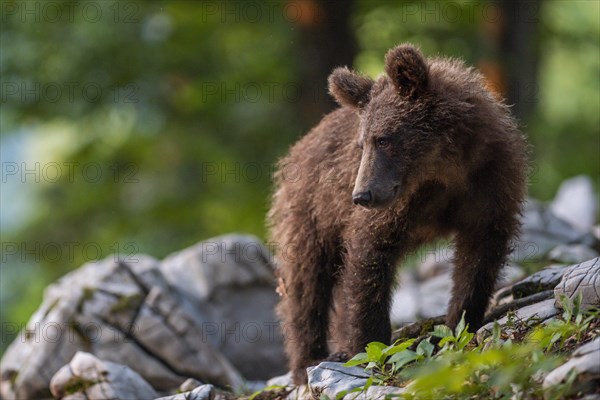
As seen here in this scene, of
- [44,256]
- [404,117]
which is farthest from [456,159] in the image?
[44,256]

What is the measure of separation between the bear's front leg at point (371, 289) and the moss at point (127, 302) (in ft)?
9.18

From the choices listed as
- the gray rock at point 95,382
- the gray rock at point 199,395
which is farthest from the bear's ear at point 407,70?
the gray rock at point 95,382

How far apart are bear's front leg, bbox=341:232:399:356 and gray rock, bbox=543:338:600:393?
189 cm

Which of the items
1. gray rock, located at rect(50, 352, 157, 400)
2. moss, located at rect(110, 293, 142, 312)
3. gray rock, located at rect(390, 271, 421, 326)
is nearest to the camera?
gray rock, located at rect(50, 352, 157, 400)

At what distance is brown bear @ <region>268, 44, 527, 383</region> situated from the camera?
18.2 ft

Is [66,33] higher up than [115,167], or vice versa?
[66,33]

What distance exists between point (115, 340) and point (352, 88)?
11.0 ft

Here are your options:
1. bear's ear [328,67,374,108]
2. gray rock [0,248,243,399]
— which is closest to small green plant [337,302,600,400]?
bear's ear [328,67,374,108]

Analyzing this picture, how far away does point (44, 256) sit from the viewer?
15445mm

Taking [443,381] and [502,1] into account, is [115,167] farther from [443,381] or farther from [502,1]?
[443,381]

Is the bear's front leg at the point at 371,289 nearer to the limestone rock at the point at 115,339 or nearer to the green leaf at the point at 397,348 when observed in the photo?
the green leaf at the point at 397,348

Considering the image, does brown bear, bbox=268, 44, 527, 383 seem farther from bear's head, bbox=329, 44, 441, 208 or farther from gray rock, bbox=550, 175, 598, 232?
gray rock, bbox=550, 175, 598, 232

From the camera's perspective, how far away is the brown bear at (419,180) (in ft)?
18.2

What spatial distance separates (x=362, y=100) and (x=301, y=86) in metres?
7.50
